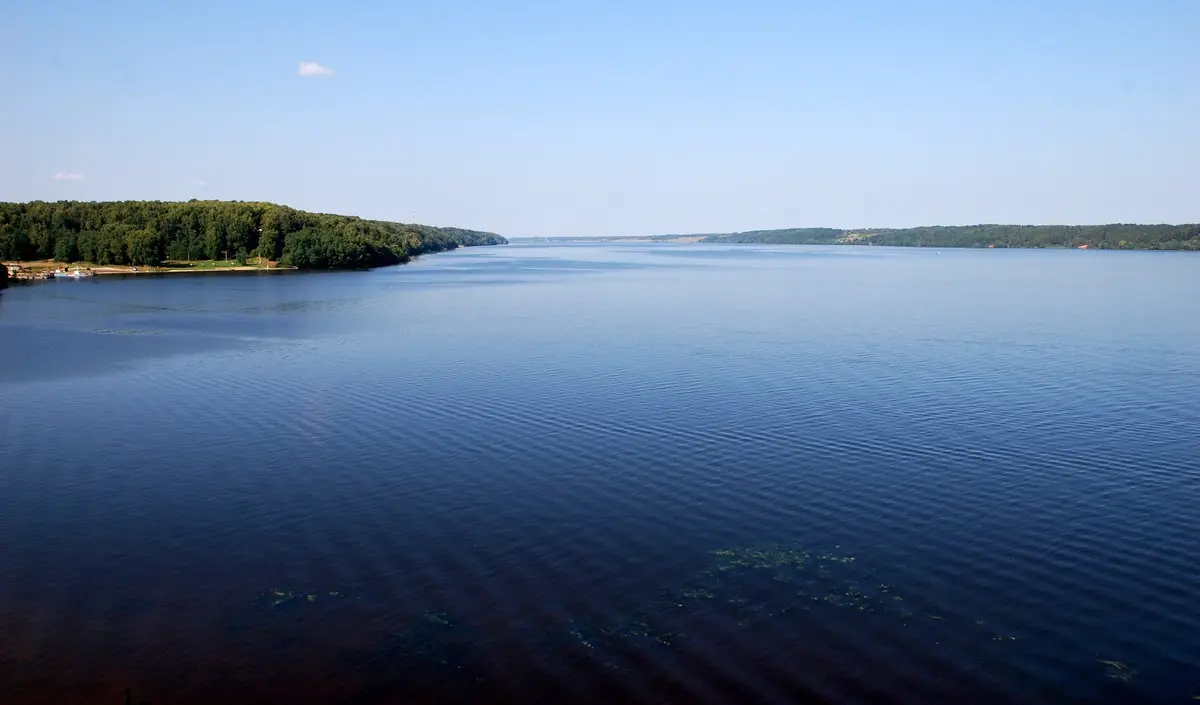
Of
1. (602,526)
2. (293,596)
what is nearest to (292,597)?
(293,596)

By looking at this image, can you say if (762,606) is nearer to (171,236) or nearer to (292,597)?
(292,597)

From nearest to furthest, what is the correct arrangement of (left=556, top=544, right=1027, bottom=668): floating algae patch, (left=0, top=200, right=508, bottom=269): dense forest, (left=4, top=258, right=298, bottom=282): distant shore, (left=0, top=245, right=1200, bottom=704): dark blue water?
(left=0, top=245, right=1200, bottom=704): dark blue water, (left=556, top=544, right=1027, bottom=668): floating algae patch, (left=4, top=258, right=298, bottom=282): distant shore, (left=0, top=200, right=508, bottom=269): dense forest

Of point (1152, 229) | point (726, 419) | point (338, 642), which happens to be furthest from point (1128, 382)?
point (1152, 229)

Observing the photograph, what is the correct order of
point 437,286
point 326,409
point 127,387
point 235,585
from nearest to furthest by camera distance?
point 235,585 < point 326,409 < point 127,387 < point 437,286

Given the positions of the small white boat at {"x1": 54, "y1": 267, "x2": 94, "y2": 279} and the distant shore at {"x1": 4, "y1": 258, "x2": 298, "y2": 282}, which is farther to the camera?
the distant shore at {"x1": 4, "y1": 258, "x2": 298, "y2": 282}

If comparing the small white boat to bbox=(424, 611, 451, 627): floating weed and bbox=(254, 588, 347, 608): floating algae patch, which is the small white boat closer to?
bbox=(254, 588, 347, 608): floating algae patch

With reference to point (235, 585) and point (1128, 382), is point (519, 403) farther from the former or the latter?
point (1128, 382)

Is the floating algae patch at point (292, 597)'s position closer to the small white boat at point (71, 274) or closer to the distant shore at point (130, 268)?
the small white boat at point (71, 274)

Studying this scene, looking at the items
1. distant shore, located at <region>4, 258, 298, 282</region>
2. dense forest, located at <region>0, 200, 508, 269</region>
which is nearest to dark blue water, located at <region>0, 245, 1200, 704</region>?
distant shore, located at <region>4, 258, 298, 282</region>
